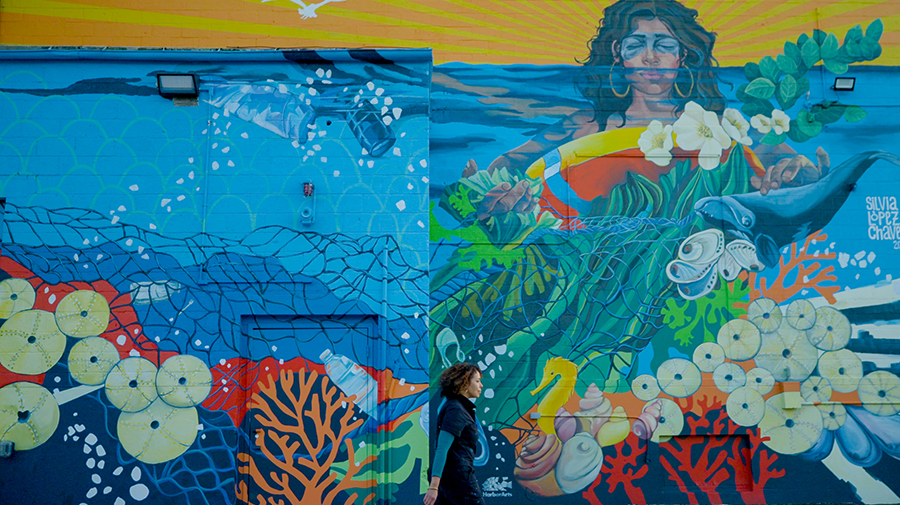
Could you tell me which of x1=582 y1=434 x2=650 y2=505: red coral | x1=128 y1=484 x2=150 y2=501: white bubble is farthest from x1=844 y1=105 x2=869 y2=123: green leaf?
x1=128 y1=484 x2=150 y2=501: white bubble

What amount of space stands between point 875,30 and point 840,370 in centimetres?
369

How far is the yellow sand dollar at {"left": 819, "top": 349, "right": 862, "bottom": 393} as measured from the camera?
6637 millimetres

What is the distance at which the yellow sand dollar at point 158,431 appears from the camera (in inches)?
234

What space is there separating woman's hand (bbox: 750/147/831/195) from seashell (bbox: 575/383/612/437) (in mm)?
2742

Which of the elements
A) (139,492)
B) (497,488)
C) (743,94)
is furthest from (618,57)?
(139,492)

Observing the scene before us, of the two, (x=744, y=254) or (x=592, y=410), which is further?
(x=744, y=254)

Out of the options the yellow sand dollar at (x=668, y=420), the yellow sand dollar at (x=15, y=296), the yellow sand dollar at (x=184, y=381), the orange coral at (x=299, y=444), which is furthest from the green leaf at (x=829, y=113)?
the yellow sand dollar at (x=15, y=296)

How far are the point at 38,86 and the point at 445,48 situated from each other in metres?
4.03

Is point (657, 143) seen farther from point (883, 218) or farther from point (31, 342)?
point (31, 342)

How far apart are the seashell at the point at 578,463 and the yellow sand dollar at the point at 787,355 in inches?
75.0

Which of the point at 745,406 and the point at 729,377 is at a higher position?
the point at 729,377

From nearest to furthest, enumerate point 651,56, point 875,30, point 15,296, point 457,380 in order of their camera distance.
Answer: point 457,380 < point 15,296 < point 651,56 < point 875,30

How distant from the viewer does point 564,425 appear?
6484 mm

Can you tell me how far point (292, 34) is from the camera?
22.6ft
